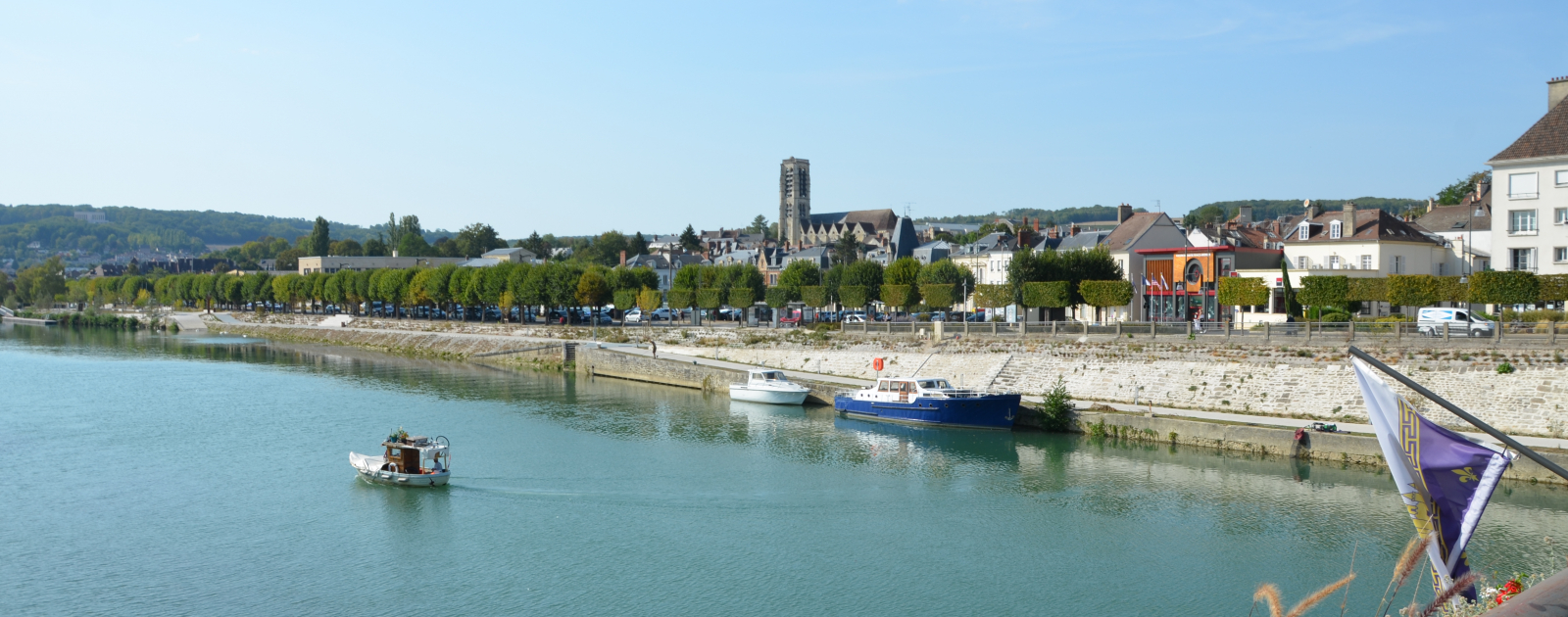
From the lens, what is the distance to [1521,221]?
43.5 m

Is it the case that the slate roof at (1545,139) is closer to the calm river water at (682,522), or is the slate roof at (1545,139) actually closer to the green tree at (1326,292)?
the green tree at (1326,292)

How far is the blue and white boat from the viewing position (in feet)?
123

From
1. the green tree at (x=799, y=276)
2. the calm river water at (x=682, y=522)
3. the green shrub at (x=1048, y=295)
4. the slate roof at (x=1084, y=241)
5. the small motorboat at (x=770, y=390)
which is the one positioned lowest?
the calm river water at (x=682, y=522)

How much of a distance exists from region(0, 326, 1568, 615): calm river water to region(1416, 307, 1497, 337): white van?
324 inches

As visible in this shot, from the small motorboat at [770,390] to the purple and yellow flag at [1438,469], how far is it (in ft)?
120

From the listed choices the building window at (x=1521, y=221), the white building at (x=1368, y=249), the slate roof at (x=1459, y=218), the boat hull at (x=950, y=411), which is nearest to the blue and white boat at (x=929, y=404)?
the boat hull at (x=950, y=411)

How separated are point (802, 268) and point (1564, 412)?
51005 millimetres

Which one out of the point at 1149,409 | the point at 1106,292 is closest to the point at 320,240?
the point at 1106,292

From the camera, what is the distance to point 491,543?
78.0 feet

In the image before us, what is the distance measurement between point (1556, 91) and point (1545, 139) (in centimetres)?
441

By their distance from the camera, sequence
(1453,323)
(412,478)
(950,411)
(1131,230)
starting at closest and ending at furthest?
(412,478) < (1453,323) < (950,411) < (1131,230)

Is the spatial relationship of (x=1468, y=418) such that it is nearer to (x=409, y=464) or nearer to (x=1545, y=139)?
(x=409, y=464)

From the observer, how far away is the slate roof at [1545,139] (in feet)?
137

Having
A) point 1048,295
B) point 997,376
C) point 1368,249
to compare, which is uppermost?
point 1368,249
